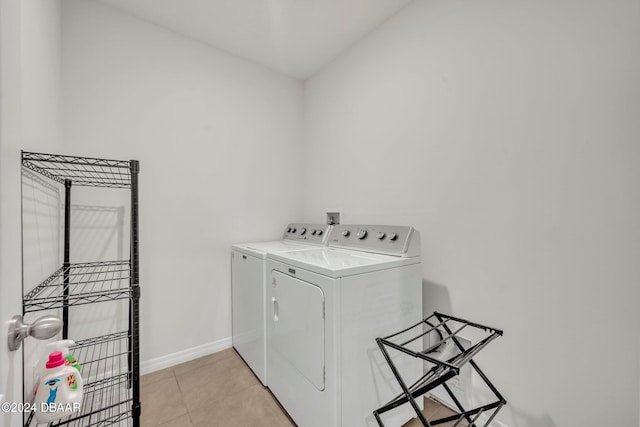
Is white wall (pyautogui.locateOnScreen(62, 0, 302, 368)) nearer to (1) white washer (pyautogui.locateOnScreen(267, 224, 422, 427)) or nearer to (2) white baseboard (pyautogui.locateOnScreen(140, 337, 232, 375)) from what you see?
(2) white baseboard (pyautogui.locateOnScreen(140, 337, 232, 375))

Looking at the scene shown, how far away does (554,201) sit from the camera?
46.1 inches

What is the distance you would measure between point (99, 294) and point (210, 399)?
3.31ft

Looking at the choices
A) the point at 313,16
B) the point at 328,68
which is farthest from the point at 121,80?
the point at 328,68

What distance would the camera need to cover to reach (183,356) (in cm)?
204

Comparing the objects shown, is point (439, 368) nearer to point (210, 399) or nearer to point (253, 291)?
point (253, 291)

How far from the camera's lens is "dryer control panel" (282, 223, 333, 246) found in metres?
2.08

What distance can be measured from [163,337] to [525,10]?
2936 millimetres

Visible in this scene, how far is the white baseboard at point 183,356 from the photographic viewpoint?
6.26ft

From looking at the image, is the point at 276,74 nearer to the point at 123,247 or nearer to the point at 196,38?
the point at 196,38

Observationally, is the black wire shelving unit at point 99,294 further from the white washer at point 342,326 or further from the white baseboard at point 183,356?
the white washer at point 342,326

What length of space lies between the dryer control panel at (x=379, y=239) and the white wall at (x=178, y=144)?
88cm

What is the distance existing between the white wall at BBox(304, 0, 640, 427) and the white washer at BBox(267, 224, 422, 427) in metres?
0.33

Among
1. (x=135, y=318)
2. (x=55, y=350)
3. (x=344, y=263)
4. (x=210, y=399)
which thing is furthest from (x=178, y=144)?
(x=210, y=399)

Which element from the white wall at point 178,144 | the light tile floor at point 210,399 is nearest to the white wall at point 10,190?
the light tile floor at point 210,399
